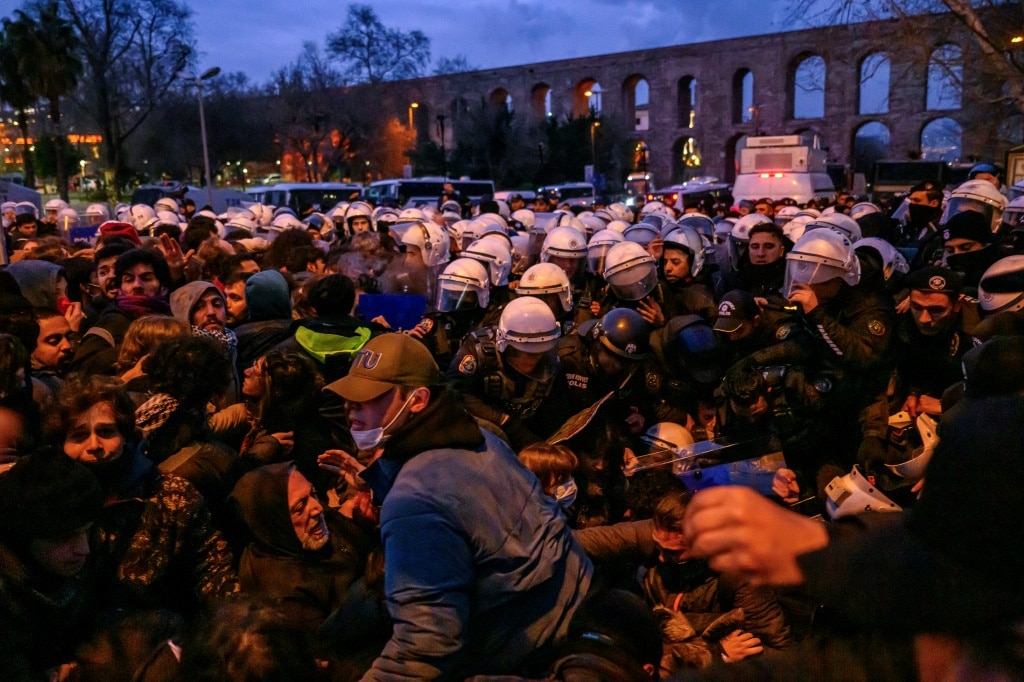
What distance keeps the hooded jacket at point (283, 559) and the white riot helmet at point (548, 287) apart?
295 centimetres

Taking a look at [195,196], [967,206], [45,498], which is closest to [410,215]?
[967,206]

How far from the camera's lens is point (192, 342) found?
3.82 m

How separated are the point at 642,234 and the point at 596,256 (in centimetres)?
83

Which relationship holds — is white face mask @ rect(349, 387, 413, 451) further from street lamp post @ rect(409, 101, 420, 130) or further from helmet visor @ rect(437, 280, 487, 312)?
street lamp post @ rect(409, 101, 420, 130)

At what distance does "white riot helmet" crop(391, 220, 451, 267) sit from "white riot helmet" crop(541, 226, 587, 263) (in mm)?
1305

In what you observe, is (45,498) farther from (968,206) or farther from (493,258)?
(968,206)

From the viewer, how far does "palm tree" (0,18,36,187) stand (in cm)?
4053

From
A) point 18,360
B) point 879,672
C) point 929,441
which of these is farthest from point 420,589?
point 929,441

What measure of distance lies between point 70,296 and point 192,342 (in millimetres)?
3962

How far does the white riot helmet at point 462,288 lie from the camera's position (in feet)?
19.9

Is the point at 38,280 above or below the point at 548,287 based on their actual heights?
above

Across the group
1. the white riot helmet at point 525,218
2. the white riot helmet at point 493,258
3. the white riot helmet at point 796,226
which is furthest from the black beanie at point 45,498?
the white riot helmet at point 525,218

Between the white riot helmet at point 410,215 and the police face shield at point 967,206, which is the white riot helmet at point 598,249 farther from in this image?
the white riot helmet at point 410,215

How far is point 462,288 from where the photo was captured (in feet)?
19.9
